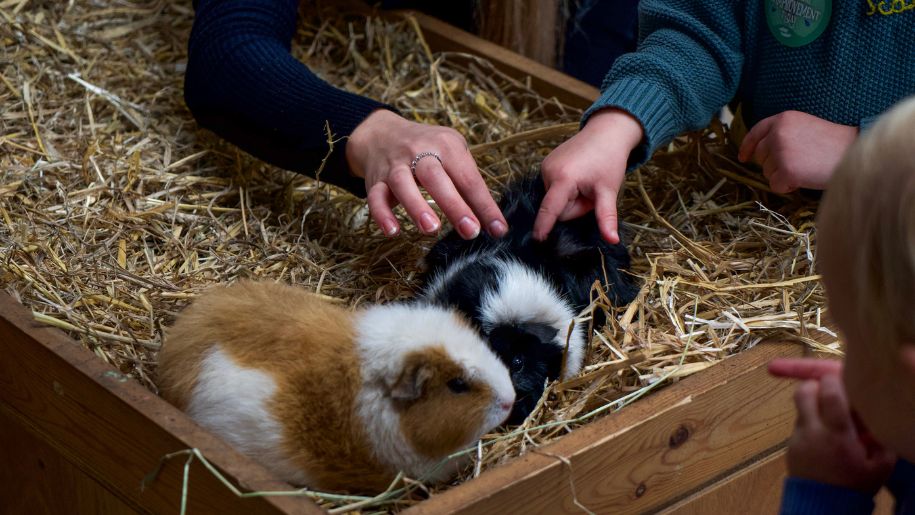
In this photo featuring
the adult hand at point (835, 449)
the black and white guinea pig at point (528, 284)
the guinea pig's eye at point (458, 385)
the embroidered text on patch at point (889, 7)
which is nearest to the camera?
the adult hand at point (835, 449)

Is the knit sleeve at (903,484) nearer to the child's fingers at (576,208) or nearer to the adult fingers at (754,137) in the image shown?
the child's fingers at (576,208)

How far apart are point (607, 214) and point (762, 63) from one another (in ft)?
2.36

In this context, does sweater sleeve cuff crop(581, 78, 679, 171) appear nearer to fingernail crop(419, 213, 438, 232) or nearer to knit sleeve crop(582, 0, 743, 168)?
knit sleeve crop(582, 0, 743, 168)

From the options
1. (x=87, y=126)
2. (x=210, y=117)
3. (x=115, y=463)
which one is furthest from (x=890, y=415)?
(x=87, y=126)

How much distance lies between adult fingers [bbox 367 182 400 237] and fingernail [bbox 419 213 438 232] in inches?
2.7

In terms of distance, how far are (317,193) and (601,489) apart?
1.06 meters

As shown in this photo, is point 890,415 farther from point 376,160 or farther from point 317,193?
point 317,193

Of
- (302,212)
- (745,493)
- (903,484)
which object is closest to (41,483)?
(302,212)

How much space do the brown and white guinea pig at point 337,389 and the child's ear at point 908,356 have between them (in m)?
0.68

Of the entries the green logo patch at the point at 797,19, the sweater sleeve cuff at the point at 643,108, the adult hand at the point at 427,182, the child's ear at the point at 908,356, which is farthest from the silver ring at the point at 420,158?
the child's ear at the point at 908,356

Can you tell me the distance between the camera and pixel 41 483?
1.92m

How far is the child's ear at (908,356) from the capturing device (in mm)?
908

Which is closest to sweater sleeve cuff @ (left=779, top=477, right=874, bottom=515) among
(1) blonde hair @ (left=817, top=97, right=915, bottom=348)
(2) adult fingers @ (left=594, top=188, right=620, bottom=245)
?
(1) blonde hair @ (left=817, top=97, right=915, bottom=348)

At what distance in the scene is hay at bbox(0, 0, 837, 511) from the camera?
68.9 inches
